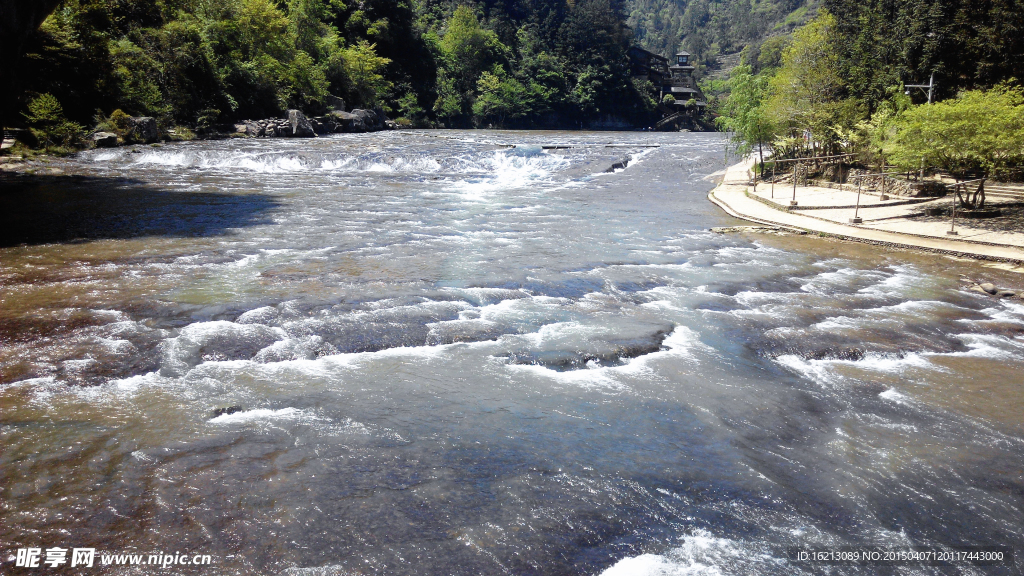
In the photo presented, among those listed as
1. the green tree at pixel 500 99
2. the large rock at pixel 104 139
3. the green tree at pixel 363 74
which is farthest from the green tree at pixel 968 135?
the green tree at pixel 500 99

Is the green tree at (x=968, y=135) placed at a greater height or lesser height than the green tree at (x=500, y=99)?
lesser

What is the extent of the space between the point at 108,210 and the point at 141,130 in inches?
803

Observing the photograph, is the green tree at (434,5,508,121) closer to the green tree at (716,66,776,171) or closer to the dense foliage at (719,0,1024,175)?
the dense foliage at (719,0,1024,175)

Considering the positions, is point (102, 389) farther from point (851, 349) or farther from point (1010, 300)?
point (1010, 300)

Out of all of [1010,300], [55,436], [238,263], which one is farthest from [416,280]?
[1010,300]

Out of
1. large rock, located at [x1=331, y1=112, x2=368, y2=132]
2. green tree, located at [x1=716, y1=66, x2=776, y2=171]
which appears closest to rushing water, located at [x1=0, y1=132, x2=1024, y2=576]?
green tree, located at [x1=716, y1=66, x2=776, y2=171]

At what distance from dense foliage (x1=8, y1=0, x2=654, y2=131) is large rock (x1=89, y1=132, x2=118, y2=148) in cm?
A: 208

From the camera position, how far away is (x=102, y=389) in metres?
7.11

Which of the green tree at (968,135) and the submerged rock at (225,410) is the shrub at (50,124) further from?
the green tree at (968,135)

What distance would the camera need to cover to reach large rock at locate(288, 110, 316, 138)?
151 feet

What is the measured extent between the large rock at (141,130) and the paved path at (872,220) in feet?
102

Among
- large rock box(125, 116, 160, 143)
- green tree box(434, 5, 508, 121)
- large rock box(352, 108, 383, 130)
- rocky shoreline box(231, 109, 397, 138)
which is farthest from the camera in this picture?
green tree box(434, 5, 508, 121)

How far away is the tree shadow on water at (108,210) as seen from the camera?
15273mm

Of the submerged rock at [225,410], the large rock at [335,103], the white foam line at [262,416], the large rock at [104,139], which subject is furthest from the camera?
the large rock at [335,103]
